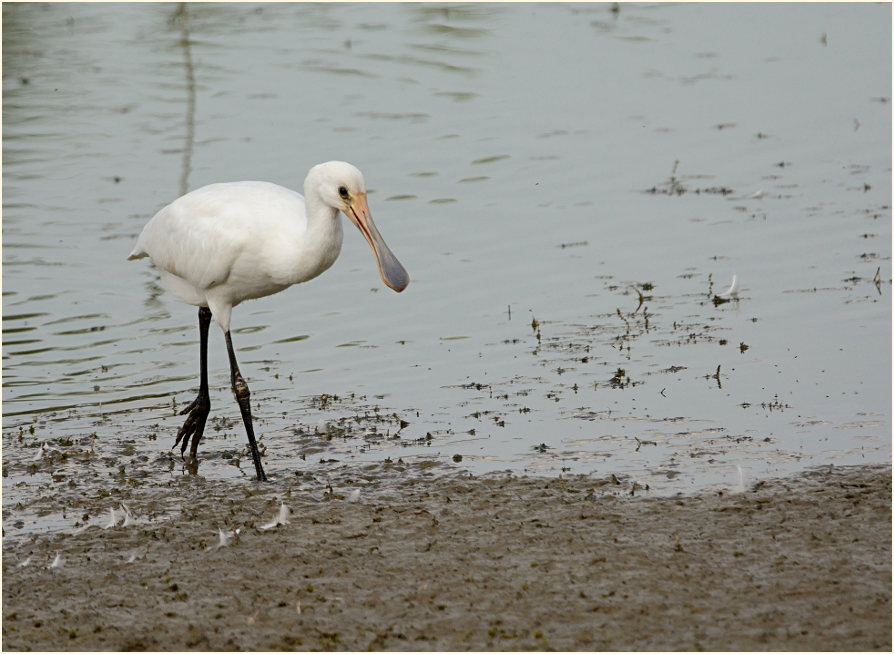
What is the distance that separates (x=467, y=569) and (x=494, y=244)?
6293 millimetres

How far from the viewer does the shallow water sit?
26.7ft

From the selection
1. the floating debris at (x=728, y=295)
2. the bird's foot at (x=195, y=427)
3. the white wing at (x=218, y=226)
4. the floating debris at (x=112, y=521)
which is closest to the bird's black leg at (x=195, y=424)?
the bird's foot at (x=195, y=427)

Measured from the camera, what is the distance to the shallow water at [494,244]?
26.7 feet

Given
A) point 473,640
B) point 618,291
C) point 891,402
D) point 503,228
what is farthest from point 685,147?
point 473,640

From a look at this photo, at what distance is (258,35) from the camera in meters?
21.3

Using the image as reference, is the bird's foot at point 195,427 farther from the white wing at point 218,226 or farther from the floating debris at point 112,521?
the floating debris at point 112,521

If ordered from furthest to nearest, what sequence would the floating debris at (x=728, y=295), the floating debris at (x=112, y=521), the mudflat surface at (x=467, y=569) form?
the floating debris at (x=728, y=295)
the floating debris at (x=112, y=521)
the mudflat surface at (x=467, y=569)

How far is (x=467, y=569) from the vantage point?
236 inches

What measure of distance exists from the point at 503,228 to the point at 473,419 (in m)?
4.35

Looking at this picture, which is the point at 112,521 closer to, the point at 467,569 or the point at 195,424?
the point at 195,424

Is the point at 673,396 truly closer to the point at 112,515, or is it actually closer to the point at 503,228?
the point at 112,515

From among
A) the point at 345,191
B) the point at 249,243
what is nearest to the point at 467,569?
the point at 345,191

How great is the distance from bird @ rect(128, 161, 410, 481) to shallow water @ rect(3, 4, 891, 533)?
2.52 feet

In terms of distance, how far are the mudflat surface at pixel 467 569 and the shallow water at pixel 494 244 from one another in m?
0.57
